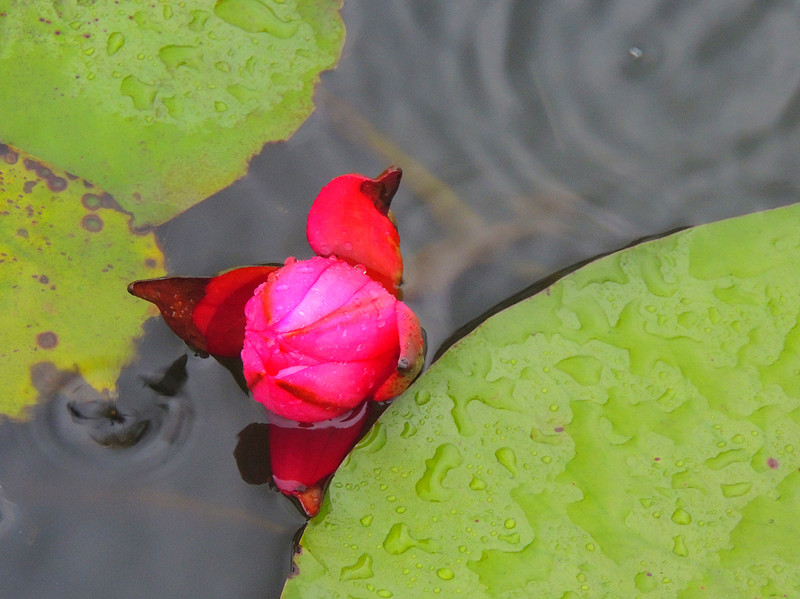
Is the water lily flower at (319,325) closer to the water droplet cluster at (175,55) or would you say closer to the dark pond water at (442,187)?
the dark pond water at (442,187)

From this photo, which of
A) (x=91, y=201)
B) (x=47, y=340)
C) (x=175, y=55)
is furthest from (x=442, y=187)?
(x=47, y=340)

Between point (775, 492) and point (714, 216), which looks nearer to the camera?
point (775, 492)

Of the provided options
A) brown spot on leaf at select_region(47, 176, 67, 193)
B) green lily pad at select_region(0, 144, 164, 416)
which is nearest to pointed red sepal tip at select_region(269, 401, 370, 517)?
green lily pad at select_region(0, 144, 164, 416)

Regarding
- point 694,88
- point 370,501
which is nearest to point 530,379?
point 370,501

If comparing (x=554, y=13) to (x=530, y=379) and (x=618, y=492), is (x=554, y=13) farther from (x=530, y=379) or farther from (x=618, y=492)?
(x=618, y=492)

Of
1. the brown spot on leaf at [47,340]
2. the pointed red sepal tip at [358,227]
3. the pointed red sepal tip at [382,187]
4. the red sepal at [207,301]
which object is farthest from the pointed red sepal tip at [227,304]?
the brown spot on leaf at [47,340]

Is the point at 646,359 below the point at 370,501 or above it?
above
